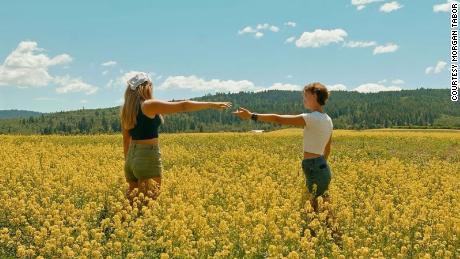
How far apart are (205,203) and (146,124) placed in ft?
9.34

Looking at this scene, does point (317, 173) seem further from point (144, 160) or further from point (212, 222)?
point (144, 160)

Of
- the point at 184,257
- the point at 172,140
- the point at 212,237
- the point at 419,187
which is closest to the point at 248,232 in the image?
the point at 212,237

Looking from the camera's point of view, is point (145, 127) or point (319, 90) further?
point (145, 127)

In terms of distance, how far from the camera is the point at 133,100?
294 inches

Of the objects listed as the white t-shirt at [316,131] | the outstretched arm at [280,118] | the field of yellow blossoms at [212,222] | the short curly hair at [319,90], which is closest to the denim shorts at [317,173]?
the white t-shirt at [316,131]

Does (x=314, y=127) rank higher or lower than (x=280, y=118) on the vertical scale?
lower

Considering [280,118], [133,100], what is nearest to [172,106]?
[133,100]

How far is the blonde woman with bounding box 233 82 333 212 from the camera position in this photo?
7410mm

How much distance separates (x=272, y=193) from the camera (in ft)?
33.8

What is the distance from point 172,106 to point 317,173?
2411 mm

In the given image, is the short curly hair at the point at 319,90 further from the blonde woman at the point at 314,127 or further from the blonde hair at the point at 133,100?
the blonde hair at the point at 133,100

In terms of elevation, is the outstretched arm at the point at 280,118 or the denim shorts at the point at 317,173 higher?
the outstretched arm at the point at 280,118

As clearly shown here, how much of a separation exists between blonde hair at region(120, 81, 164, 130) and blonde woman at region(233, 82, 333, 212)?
1.42 metres

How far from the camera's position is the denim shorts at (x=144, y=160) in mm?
7707
